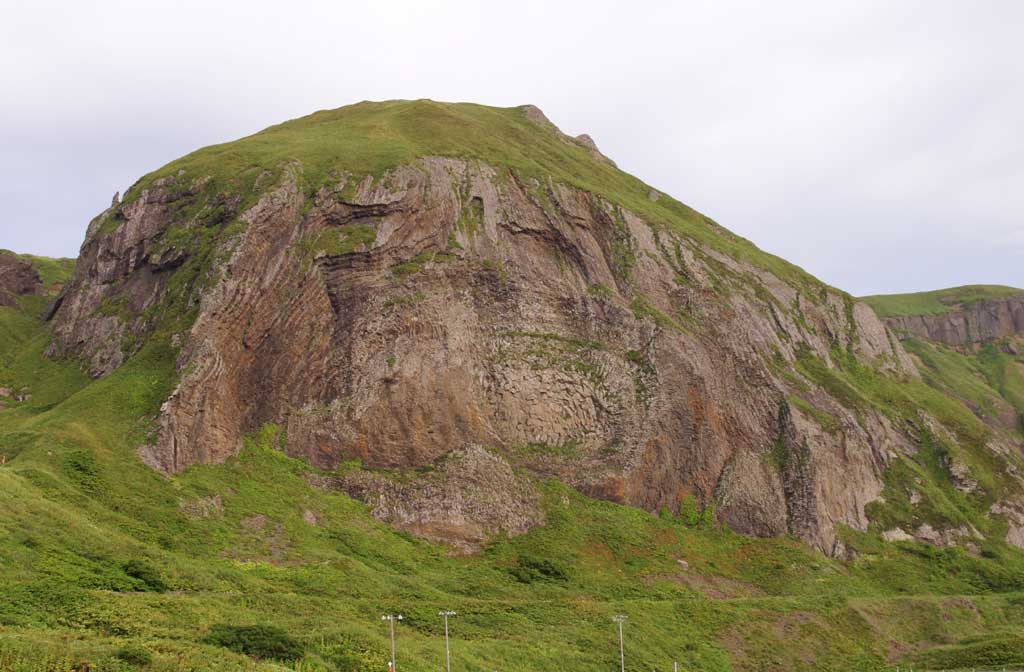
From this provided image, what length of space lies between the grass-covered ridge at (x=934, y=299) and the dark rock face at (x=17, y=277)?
475 ft

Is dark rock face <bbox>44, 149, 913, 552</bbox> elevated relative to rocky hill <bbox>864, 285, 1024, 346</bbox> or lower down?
lower down

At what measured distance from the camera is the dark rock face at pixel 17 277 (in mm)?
94312

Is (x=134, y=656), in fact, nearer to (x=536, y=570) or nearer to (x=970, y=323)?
(x=536, y=570)

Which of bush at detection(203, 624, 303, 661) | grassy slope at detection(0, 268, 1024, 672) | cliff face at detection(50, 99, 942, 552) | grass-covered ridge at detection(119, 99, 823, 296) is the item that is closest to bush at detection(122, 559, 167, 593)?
grassy slope at detection(0, 268, 1024, 672)

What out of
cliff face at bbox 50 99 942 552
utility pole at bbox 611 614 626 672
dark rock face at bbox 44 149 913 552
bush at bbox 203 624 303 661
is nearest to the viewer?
bush at bbox 203 624 303 661

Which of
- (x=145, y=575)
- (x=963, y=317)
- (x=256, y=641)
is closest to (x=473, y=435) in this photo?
(x=145, y=575)

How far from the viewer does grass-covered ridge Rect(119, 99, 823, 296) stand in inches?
3337

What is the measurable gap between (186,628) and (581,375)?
151 ft

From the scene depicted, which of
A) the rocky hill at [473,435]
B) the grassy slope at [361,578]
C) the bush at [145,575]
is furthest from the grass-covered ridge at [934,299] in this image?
the bush at [145,575]

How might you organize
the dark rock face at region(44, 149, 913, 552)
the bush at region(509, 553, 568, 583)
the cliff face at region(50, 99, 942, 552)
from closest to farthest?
the bush at region(509, 553, 568, 583), the cliff face at region(50, 99, 942, 552), the dark rock face at region(44, 149, 913, 552)

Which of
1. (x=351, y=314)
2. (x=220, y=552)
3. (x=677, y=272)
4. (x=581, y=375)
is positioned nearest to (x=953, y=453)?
(x=677, y=272)

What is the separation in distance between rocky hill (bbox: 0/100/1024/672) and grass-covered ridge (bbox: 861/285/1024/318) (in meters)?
82.7

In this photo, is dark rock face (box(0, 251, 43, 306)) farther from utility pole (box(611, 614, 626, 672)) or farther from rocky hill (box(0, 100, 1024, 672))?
utility pole (box(611, 614, 626, 672))

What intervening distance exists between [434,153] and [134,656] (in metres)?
66.1
